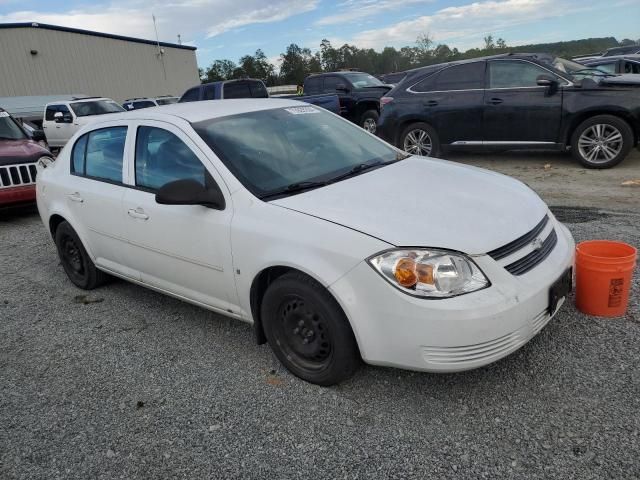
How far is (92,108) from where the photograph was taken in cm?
1616

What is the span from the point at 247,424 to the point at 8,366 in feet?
6.26

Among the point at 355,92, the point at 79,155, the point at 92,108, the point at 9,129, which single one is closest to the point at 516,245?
the point at 79,155

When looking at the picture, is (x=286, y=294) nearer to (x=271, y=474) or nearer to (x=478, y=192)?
Result: (x=271, y=474)

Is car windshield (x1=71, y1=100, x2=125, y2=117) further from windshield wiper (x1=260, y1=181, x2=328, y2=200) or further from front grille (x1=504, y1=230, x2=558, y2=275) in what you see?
front grille (x1=504, y1=230, x2=558, y2=275)

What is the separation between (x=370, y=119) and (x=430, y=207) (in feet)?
34.5

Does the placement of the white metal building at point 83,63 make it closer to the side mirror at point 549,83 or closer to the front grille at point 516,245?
the side mirror at point 549,83

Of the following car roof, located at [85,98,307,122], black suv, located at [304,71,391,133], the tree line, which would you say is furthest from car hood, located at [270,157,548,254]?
the tree line

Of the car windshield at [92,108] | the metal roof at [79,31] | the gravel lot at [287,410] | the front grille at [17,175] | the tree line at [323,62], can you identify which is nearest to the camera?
the gravel lot at [287,410]

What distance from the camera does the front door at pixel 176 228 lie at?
3193 millimetres

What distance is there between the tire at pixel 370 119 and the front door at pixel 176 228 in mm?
9615

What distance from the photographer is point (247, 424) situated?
270cm

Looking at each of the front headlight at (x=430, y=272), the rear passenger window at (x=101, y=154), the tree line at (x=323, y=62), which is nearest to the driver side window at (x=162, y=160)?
the rear passenger window at (x=101, y=154)

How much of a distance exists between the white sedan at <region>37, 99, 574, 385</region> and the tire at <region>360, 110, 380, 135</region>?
8.93m

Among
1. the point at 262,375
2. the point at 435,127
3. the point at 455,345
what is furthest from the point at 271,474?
the point at 435,127
